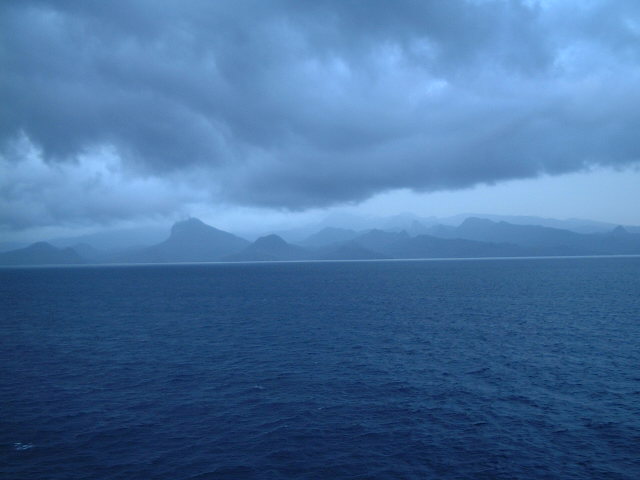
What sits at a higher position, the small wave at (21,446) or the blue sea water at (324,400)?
the small wave at (21,446)

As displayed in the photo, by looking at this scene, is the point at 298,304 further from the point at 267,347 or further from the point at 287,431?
the point at 287,431

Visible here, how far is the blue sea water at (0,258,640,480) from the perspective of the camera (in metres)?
31.9

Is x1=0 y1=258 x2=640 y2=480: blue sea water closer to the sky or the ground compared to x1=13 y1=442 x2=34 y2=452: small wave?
closer to the ground

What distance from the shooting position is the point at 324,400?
44.5m

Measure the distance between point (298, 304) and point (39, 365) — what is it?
7500 centimetres

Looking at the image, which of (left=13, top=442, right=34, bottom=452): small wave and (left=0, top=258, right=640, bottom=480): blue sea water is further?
(left=13, top=442, right=34, bottom=452): small wave

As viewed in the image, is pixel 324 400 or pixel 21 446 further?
pixel 324 400

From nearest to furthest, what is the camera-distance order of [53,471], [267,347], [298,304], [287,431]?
[53,471]
[287,431]
[267,347]
[298,304]

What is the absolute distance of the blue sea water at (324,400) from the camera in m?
31.9

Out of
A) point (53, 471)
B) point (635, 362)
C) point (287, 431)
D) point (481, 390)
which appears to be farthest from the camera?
point (635, 362)

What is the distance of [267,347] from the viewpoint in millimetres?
68938

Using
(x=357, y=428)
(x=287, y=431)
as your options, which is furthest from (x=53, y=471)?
(x=357, y=428)

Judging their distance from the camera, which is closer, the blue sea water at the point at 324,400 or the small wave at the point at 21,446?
the blue sea water at the point at 324,400

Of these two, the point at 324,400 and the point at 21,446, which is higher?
the point at 21,446
